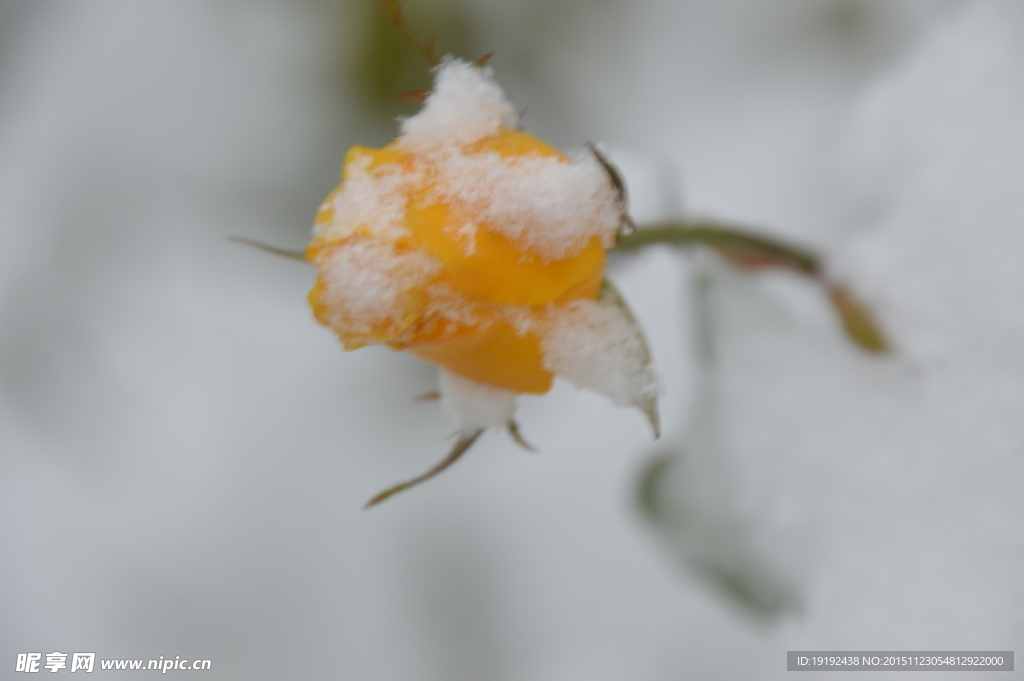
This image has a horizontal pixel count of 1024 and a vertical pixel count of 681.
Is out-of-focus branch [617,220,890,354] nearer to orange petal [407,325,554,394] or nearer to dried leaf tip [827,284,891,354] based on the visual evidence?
dried leaf tip [827,284,891,354]

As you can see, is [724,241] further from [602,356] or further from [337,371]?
[337,371]

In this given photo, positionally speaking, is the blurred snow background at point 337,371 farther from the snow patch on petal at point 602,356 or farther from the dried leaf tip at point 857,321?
the snow patch on petal at point 602,356

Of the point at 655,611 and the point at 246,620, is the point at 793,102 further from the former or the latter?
the point at 246,620

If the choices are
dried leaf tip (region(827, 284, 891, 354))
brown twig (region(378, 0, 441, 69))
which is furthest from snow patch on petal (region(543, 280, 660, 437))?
dried leaf tip (region(827, 284, 891, 354))

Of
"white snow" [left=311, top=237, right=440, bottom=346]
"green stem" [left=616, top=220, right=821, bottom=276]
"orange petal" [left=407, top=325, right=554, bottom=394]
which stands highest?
"green stem" [left=616, top=220, right=821, bottom=276]

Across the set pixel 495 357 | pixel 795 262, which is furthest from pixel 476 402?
pixel 795 262
